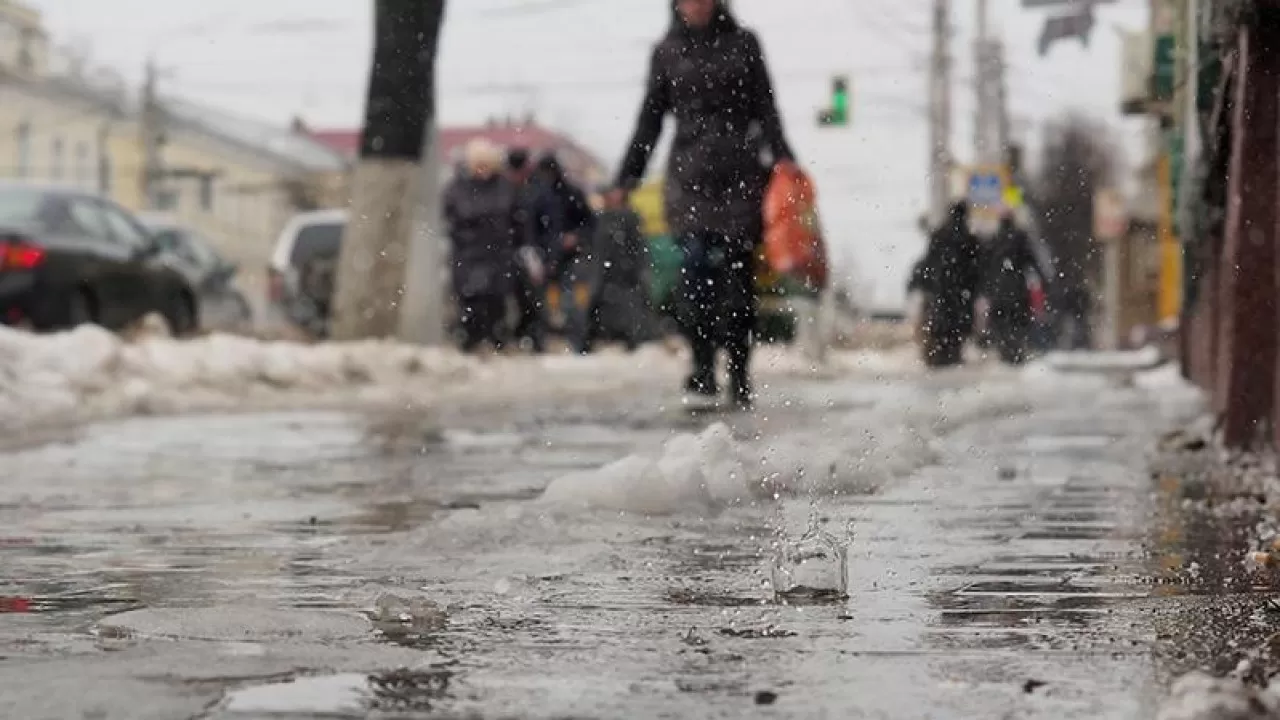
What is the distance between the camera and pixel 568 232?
24.8m

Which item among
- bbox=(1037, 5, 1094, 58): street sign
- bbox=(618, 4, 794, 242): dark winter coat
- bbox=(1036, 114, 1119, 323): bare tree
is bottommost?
bbox=(1036, 114, 1119, 323): bare tree

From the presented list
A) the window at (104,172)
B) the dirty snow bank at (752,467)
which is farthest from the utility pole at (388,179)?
the window at (104,172)

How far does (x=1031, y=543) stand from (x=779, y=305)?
83.0ft

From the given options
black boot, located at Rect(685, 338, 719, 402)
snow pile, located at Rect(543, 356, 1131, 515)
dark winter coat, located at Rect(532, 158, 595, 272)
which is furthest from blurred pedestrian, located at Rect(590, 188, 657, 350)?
snow pile, located at Rect(543, 356, 1131, 515)

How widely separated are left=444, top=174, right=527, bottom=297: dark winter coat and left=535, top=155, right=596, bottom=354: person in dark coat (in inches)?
29.9

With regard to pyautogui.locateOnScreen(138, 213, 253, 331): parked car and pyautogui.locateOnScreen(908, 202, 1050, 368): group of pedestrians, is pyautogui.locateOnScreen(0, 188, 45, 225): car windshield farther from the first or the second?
pyautogui.locateOnScreen(908, 202, 1050, 368): group of pedestrians

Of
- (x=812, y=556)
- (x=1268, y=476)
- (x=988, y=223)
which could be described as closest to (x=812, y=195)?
(x=1268, y=476)

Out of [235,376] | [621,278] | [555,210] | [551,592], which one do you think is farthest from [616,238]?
[551,592]

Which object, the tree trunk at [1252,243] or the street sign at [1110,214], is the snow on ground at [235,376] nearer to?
the tree trunk at [1252,243]

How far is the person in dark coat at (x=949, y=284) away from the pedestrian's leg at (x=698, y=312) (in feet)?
49.5

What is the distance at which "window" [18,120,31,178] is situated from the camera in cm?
7662

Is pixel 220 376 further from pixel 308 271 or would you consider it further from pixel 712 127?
pixel 308 271

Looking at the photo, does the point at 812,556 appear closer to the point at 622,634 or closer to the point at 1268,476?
the point at 622,634

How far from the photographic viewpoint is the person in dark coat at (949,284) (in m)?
29.2
